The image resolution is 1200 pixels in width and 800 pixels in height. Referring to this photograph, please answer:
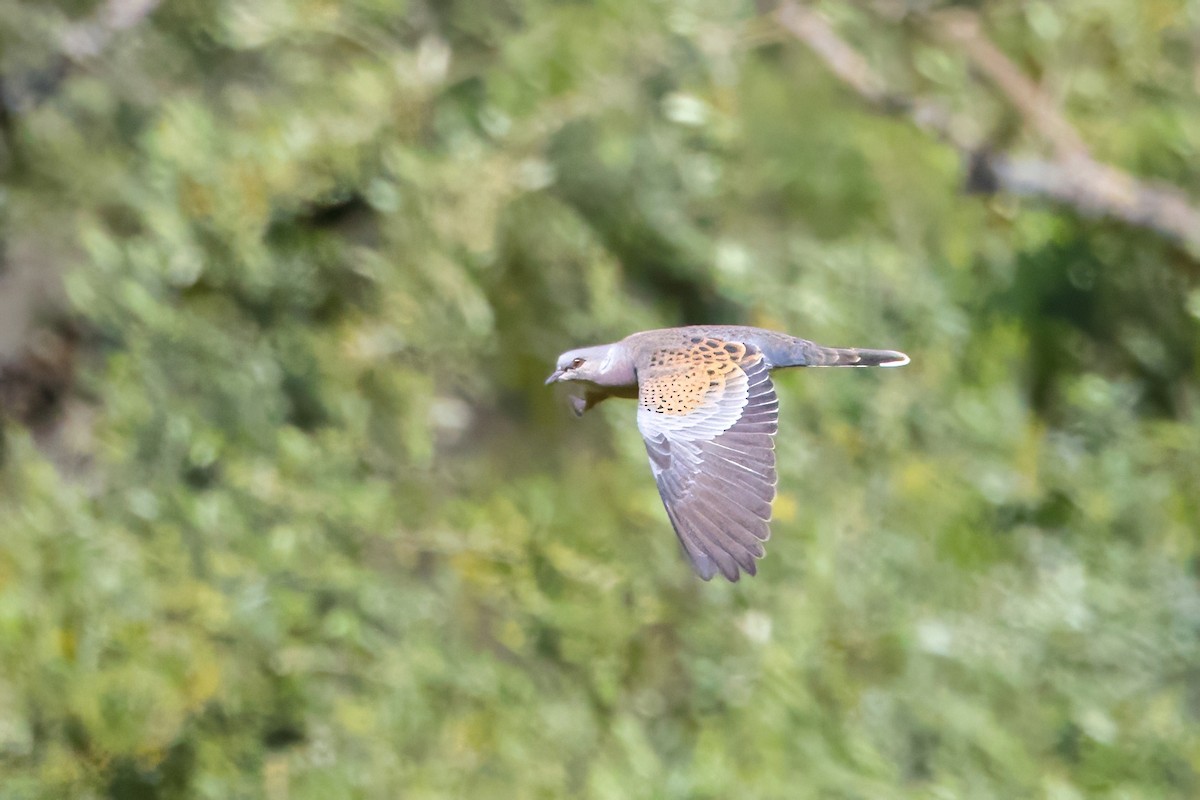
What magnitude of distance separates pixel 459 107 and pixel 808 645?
3005 millimetres

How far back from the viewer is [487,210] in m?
6.72

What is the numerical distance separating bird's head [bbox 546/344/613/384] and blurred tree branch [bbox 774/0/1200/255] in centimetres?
333

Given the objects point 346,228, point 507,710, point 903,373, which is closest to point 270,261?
point 346,228

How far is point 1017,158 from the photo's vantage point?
666 cm

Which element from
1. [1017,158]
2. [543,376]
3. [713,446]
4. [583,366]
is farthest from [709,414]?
[543,376]

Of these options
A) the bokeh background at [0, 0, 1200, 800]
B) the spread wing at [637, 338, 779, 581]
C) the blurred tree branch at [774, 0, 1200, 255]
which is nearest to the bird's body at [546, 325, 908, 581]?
the spread wing at [637, 338, 779, 581]

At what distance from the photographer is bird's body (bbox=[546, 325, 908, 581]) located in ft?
9.44

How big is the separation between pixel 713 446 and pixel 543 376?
431 cm

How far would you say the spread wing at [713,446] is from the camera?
9.31 feet

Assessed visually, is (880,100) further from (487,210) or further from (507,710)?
(507,710)

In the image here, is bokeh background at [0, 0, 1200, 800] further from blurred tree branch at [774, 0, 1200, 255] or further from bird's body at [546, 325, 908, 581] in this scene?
bird's body at [546, 325, 908, 581]

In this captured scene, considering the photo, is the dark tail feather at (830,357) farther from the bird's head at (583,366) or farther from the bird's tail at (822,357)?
the bird's head at (583,366)

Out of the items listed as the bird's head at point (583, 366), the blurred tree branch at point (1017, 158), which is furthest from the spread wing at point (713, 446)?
the blurred tree branch at point (1017, 158)

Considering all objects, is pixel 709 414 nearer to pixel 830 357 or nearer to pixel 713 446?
pixel 713 446
